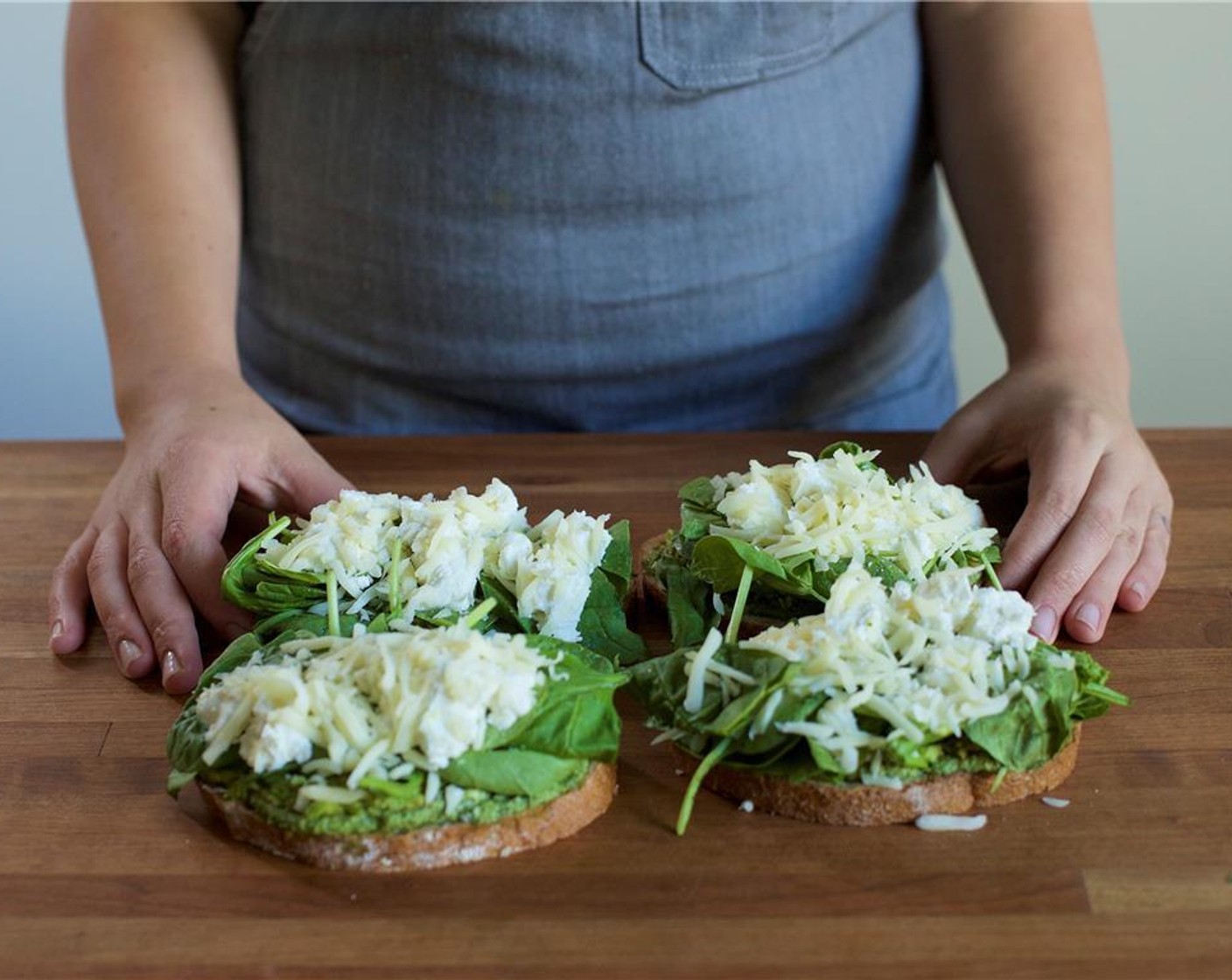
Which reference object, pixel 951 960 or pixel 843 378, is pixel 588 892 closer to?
pixel 951 960

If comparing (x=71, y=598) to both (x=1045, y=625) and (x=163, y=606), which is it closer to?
(x=163, y=606)


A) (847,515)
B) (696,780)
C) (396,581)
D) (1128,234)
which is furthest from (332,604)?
(1128,234)

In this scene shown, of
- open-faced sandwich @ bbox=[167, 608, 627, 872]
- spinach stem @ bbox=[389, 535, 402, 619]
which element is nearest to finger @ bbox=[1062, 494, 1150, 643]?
open-faced sandwich @ bbox=[167, 608, 627, 872]

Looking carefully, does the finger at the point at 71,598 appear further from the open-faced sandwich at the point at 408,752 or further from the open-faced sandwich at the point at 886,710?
the open-faced sandwich at the point at 886,710

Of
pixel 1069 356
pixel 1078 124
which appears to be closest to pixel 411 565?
pixel 1069 356

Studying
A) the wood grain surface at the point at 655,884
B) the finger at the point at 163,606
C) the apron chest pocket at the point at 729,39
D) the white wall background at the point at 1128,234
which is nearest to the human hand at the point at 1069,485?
the wood grain surface at the point at 655,884
